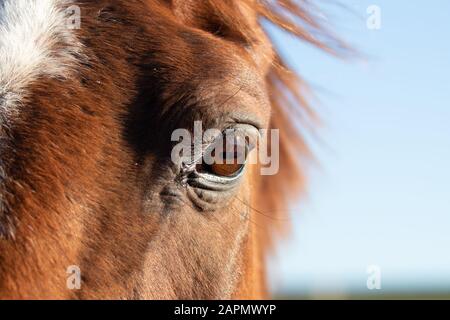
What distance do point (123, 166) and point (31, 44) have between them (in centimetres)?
47

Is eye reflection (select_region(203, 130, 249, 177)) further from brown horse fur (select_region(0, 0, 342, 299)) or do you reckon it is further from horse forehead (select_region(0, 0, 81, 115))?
horse forehead (select_region(0, 0, 81, 115))

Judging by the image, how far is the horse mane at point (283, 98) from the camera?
2.64 m

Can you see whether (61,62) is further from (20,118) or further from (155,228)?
(155,228)

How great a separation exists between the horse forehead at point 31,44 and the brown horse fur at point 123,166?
0.06 feet

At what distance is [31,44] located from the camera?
210 cm

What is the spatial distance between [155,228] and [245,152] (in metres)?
0.40

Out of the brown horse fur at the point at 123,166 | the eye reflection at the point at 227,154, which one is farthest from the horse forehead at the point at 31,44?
the eye reflection at the point at 227,154

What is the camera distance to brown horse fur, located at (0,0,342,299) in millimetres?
1879

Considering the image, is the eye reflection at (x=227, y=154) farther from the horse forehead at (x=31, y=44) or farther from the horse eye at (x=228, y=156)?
the horse forehead at (x=31, y=44)

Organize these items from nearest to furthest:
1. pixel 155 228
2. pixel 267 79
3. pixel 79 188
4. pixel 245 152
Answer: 1. pixel 79 188
2. pixel 155 228
3. pixel 245 152
4. pixel 267 79

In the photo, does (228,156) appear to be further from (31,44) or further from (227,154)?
(31,44)
